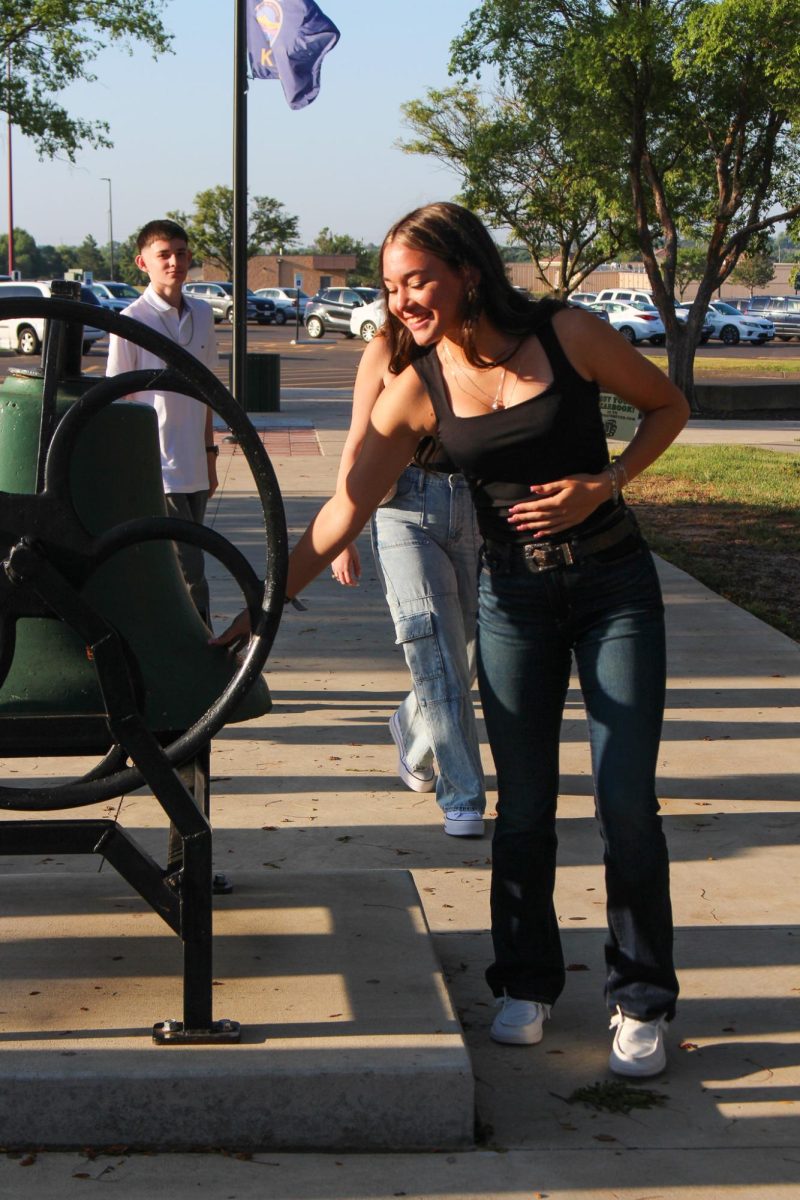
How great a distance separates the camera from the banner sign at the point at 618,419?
4199 mm

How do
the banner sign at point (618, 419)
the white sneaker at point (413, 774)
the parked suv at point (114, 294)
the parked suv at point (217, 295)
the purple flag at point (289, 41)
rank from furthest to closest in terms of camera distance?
the parked suv at point (217, 295) → the parked suv at point (114, 294) → the purple flag at point (289, 41) → the white sneaker at point (413, 774) → the banner sign at point (618, 419)

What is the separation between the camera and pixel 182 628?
3258 mm

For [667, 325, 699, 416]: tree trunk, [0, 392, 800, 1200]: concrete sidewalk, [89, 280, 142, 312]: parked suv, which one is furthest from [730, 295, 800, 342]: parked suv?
[0, 392, 800, 1200]: concrete sidewalk

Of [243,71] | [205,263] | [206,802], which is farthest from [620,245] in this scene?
[205,263]

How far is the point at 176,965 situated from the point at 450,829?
1.47m

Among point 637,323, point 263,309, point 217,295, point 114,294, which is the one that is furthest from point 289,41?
point 263,309

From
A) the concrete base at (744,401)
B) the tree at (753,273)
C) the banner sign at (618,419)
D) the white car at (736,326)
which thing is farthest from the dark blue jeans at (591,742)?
the tree at (753,273)

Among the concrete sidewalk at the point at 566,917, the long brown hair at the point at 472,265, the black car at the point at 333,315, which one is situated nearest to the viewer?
the concrete sidewalk at the point at 566,917

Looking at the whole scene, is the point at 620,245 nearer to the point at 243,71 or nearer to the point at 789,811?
the point at 243,71

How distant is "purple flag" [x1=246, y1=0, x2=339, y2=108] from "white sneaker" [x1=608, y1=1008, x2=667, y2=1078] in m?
9.80

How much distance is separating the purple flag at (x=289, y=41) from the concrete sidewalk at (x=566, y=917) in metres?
5.61

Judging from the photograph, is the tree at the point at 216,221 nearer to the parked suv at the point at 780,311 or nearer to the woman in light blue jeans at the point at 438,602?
the parked suv at the point at 780,311

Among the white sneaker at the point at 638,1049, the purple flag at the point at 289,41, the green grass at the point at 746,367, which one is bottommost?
the green grass at the point at 746,367

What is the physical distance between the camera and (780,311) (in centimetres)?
5456
